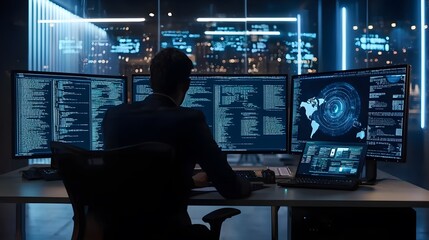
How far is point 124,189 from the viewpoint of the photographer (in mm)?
1578

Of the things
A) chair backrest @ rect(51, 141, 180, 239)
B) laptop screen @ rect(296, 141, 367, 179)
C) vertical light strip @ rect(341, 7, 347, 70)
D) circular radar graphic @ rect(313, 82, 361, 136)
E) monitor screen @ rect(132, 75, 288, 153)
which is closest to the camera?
chair backrest @ rect(51, 141, 180, 239)

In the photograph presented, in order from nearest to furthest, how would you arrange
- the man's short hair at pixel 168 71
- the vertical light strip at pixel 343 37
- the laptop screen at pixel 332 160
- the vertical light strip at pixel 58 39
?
the man's short hair at pixel 168 71 → the laptop screen at pixel 332 160 → the vertical light strip at pixel 343 37 → the vertical light strip at pixel 58 39

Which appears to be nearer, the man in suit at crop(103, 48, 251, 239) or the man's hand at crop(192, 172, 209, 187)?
the man in suit at crop(103, 48, 251, 239)

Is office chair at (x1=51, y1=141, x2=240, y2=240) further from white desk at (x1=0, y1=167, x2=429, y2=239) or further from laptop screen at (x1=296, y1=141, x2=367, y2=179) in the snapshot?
laptop screen at (x1=296, y1=141, x2=367, y2=179)

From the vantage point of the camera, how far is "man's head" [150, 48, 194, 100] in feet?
5.98

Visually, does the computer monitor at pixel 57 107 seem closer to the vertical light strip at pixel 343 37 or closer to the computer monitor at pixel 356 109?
the computer monitor at pixel 356 109

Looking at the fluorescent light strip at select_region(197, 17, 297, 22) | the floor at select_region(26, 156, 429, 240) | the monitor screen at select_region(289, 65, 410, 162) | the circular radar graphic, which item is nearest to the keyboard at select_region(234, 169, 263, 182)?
the monitor screen at select_region(289, 65, 410, 162)

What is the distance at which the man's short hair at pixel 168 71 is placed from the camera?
182cm

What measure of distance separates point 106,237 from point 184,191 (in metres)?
0.31

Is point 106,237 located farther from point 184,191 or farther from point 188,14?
point 188,14

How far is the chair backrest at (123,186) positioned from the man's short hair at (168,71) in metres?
0.34

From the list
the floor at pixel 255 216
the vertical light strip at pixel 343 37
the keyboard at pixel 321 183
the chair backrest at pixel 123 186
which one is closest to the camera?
the chair backrest at pixel 123 186

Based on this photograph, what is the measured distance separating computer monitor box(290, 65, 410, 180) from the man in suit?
2.49 feet

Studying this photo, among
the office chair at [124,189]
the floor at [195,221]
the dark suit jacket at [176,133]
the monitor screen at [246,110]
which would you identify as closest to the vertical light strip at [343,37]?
the floor at [195,221]
